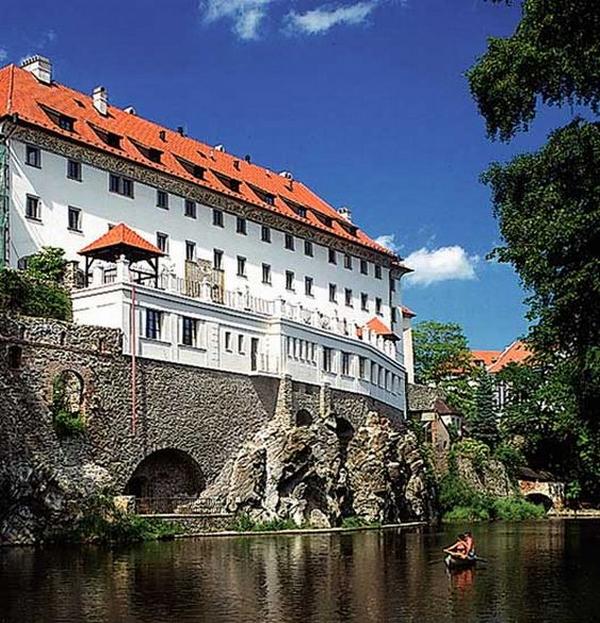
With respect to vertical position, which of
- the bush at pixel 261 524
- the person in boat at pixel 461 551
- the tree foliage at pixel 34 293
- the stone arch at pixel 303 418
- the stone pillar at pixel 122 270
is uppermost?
the stone pillar at pixel 122 270

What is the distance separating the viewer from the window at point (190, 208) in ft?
168

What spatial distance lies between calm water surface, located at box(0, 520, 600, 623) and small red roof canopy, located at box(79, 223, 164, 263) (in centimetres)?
→ 1263

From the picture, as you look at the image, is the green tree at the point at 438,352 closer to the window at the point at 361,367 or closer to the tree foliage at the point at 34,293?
the window at the point at 361,367

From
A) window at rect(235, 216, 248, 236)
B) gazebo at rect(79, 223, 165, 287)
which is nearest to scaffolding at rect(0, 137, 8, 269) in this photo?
gazebo at rect(79, 223, 165, 287)

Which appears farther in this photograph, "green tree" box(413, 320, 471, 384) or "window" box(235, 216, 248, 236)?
→ "green tree" box(413, 320, 471, 384)

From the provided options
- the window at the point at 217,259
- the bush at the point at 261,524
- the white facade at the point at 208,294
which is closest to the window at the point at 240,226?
the white facade at the point at 208,294

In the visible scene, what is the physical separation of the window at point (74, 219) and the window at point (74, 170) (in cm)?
145

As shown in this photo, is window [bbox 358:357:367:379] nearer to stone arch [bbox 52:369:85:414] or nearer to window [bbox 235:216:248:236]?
window [bbox 235:216:248:236]

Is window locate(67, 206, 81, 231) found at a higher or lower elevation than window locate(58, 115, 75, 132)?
lower

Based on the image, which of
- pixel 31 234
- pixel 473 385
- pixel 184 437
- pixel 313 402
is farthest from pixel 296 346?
pixel 473 385

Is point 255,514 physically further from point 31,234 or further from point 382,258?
point 382,258

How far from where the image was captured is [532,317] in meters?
24.2

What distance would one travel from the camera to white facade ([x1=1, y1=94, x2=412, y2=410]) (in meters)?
40.8

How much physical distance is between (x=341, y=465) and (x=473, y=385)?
44126 mm
